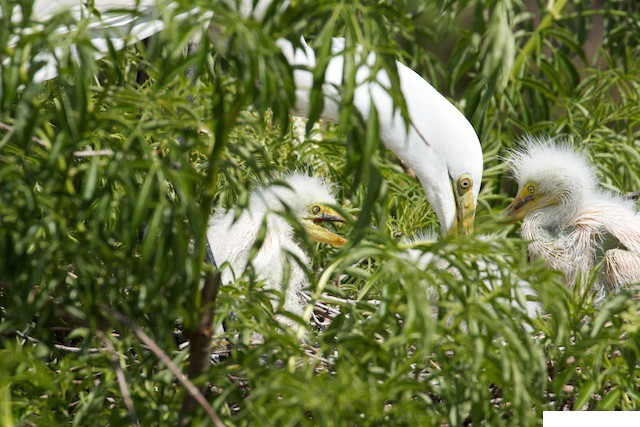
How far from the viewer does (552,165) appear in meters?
1.87

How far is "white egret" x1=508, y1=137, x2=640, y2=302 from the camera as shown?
1704 mm

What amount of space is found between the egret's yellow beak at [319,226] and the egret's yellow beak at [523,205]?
1.16 feet

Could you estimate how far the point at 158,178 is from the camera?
2.66 feet

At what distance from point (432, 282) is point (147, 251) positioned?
0.25m

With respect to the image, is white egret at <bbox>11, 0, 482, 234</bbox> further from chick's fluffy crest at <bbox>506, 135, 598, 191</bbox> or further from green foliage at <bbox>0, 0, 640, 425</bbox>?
green foliage at <bbox>0, 0, 640, 425</bbox>

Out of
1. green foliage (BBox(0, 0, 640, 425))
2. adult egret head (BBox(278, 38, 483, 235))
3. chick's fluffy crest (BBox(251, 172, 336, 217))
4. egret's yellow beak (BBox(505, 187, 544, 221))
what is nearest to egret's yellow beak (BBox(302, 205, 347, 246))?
chick's fluffy crest (BBox(251, 172, 336, 217))

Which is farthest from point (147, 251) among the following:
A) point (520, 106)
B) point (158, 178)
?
point (520, 106)

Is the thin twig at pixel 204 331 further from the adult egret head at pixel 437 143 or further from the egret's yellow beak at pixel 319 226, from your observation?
the egret's yellow beak at pixel 319 226

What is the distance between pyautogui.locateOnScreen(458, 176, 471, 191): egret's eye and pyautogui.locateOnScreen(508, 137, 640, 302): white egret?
178 mm

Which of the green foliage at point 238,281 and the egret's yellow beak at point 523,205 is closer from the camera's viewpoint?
the green foliage at point 238,281

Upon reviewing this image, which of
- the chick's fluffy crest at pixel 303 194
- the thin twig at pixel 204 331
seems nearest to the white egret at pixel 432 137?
the chick's fluffy crest at pixel 303 194

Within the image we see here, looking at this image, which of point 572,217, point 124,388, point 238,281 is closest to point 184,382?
point 124,388

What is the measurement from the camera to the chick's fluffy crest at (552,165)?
1842 millimetres

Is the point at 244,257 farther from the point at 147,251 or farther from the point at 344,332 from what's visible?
the point at 147,251
